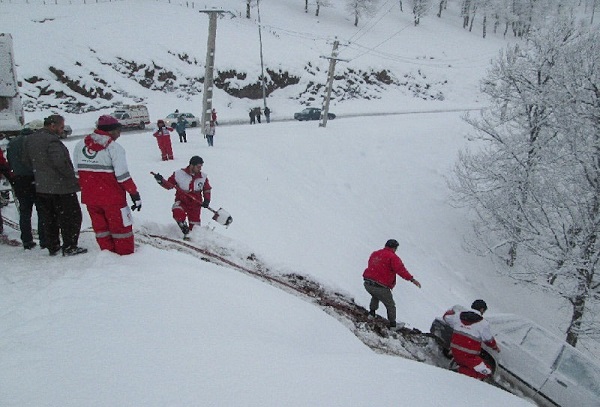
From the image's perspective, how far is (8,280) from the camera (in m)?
4.06

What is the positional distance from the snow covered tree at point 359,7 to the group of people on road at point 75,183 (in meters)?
57.6

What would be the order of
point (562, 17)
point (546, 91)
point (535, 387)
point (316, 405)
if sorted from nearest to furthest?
point (316, 405)
point (535, 387)
point (546, 91)
point (562, 17)

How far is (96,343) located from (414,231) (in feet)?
48.6

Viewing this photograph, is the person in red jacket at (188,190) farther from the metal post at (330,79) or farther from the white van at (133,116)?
the white van at (133,116)

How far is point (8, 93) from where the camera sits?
7.05m

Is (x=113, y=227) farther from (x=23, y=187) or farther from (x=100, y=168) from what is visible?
(x=23, y=187)

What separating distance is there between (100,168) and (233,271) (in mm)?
2219

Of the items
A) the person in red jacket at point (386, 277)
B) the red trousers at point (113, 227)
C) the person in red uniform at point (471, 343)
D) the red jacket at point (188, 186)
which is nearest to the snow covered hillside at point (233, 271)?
the red trousers at point (113, 227)

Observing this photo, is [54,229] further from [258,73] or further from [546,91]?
[258,73]

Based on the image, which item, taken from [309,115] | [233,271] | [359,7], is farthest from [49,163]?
[359,7]

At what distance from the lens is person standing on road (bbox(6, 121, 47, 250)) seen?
16.6ft

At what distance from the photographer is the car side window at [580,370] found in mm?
6023

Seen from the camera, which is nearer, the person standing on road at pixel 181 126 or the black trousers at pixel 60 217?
the black trousers at pixel 60 217

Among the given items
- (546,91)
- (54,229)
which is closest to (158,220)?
(54,229)
